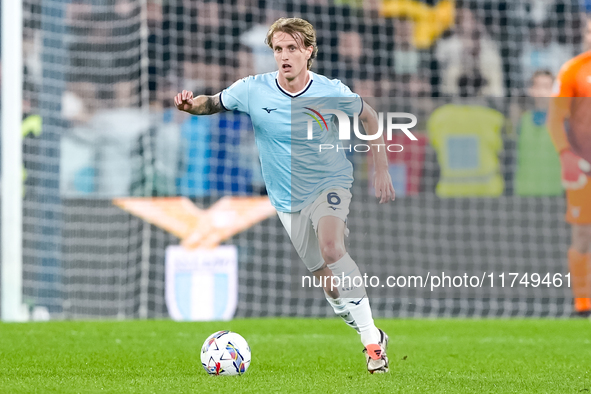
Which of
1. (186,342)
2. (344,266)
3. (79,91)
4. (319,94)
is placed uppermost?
(79,91)

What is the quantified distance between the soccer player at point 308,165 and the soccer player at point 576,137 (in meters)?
3.55

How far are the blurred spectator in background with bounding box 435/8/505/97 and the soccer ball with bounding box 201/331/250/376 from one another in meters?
7.60

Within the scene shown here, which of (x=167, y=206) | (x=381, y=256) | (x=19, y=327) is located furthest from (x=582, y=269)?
(x=19, y=327)

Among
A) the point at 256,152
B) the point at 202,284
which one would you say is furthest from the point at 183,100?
the point at 256,152

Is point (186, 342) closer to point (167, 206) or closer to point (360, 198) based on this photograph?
point (167, 206)

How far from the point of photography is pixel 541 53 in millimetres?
12422

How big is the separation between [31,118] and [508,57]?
616cm

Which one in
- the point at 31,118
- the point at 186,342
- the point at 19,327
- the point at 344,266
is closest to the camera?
the point at 344,266

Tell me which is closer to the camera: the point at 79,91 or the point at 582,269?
the point at 582,269

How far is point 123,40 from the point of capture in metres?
11.5

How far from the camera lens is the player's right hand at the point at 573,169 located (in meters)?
8.53

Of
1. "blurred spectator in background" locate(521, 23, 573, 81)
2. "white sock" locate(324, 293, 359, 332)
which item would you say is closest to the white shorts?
"white sock" locate(324, 293, 359, 332)

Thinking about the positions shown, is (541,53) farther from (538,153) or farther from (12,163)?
(12,163)

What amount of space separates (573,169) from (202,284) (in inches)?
140
